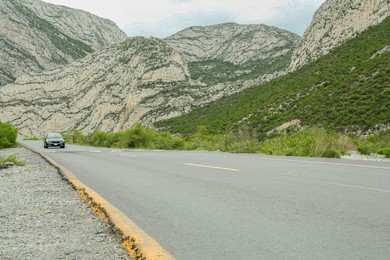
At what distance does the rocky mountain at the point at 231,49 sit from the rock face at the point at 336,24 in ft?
92.4

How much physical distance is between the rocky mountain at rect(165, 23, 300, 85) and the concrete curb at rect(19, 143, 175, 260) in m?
112

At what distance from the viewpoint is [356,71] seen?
184ft

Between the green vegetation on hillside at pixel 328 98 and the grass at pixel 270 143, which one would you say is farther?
the green vegetation on hillside at pixel 328 98

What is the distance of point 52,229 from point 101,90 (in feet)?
347

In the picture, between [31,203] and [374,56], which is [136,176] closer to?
[31,203]

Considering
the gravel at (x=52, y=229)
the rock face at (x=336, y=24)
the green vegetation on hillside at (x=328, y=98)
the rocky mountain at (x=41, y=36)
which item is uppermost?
the rocky mountain at (x=41, y=36)

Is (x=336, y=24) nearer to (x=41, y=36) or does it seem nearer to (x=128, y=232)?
(x=128, y=232)

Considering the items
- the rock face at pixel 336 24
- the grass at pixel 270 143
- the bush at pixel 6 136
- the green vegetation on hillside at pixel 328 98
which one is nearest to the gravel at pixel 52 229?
the grass at pixel 270 143

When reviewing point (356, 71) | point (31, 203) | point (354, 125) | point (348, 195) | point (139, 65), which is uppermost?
point (139, 65)

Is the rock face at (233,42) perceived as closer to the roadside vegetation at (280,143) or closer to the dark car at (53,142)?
the roadside vegetation at (280,143)

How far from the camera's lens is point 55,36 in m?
159

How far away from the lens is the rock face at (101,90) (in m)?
102

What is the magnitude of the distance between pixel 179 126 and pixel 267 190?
74051 millimetres

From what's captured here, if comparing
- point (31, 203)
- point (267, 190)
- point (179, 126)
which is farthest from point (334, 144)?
point (179, 126)
